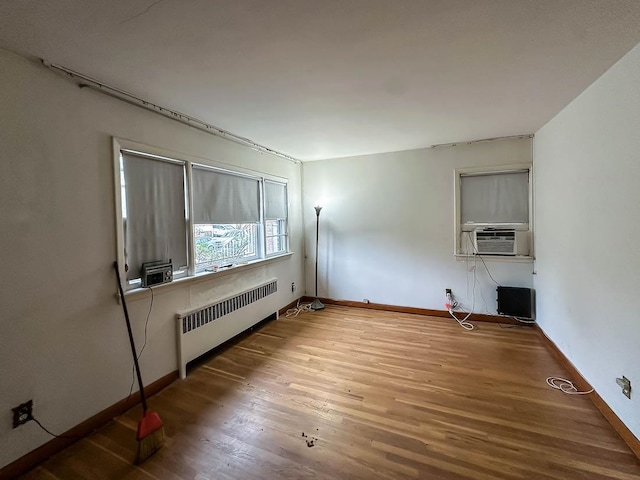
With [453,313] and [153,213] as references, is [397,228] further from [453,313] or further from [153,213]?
[153,213]

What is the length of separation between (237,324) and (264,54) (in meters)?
2.83

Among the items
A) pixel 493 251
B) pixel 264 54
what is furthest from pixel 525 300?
pixel 264 54

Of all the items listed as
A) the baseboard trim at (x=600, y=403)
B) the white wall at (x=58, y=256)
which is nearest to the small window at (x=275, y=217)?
the white wall at (x=58, y=256)

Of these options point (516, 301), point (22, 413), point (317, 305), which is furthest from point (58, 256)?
point (516, 301)

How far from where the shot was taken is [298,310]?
4512 mm

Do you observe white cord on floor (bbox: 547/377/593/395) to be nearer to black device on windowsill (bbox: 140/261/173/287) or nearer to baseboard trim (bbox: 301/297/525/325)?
baseboard trim (bbox: 301/297/525/325)

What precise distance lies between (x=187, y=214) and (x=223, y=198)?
1.84ft

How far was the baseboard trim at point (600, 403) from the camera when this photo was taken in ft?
5.58

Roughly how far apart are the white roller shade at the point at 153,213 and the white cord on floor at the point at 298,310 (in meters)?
2.05

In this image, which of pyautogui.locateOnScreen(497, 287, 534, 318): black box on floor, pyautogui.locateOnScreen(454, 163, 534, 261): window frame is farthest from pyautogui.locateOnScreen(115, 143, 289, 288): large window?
pyautogui.locateOnScreen(497, 287, 534, 318): black box on floor

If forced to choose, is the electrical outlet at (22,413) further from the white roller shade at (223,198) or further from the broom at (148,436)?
the white roller shade at (223,198)

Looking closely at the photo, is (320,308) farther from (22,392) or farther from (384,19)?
(384,19)

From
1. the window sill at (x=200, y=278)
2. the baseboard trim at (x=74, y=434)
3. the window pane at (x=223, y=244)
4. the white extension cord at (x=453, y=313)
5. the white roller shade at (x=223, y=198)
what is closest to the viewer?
the baseboard trim at (x=74, y=434)

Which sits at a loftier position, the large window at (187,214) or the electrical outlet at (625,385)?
the large window at (187,214)
